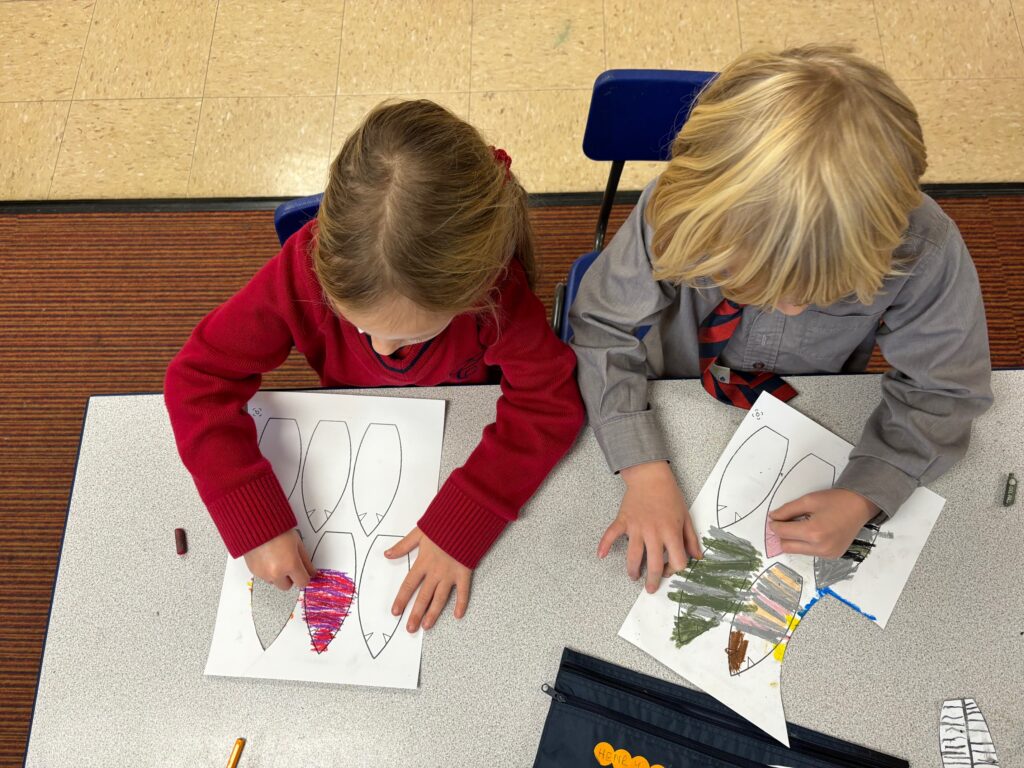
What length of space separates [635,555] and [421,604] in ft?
0.75

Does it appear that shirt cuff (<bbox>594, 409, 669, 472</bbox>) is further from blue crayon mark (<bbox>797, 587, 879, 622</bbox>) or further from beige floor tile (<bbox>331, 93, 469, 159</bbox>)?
beige floor tile (<bbox>331, 93, 469, 159</bbox>)

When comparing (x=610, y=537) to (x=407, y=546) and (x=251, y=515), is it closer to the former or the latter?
(x=407, y=546)

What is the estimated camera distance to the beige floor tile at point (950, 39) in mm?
1790

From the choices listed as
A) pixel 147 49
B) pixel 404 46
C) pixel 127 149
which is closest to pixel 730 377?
pixel 404 46

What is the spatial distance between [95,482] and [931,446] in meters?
0.92

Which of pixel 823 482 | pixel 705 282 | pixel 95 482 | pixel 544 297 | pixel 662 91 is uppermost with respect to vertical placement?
pixel 662 91

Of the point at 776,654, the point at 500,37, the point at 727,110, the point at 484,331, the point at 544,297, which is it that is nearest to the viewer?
the point at 727,110

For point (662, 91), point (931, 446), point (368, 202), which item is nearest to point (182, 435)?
point (368, 202)

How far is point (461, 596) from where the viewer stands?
754 millimetres

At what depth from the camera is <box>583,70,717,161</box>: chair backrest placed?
2.94 ft

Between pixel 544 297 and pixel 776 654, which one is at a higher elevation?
pixel 776 654

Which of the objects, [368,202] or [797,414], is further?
[797,414]

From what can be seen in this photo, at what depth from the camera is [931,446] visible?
774 mm

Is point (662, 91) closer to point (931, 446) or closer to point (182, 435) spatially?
point (931, 446)
